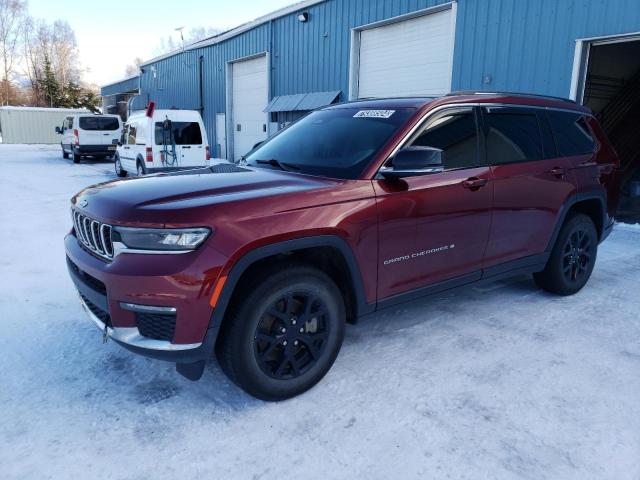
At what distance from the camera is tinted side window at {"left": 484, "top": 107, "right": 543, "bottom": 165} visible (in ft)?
12.1

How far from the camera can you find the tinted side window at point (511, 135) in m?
3.69

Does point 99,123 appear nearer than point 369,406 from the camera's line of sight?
No

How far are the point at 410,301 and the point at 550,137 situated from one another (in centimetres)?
212

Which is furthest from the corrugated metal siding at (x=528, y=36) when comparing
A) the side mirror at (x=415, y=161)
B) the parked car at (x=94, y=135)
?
the parked car at (x=94, y=135)

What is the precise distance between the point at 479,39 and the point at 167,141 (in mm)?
7480

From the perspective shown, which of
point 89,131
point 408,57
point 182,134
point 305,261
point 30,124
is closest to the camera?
point 305,261

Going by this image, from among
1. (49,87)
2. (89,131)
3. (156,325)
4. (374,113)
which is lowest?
(156,325)

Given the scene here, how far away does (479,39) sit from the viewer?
9.32m

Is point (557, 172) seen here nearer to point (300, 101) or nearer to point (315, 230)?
point (315, 230)

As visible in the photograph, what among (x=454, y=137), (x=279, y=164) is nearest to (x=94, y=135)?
(x=279, y=164)

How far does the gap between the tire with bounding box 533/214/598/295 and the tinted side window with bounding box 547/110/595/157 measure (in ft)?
2.04

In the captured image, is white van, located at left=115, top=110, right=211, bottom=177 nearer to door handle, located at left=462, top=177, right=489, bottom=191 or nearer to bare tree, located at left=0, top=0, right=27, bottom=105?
door handle, located at left=462, top=177, right=489, bottom=191

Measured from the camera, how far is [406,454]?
2.34 meters

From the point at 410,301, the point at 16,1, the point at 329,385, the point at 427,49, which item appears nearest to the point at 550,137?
the point at 410,301
